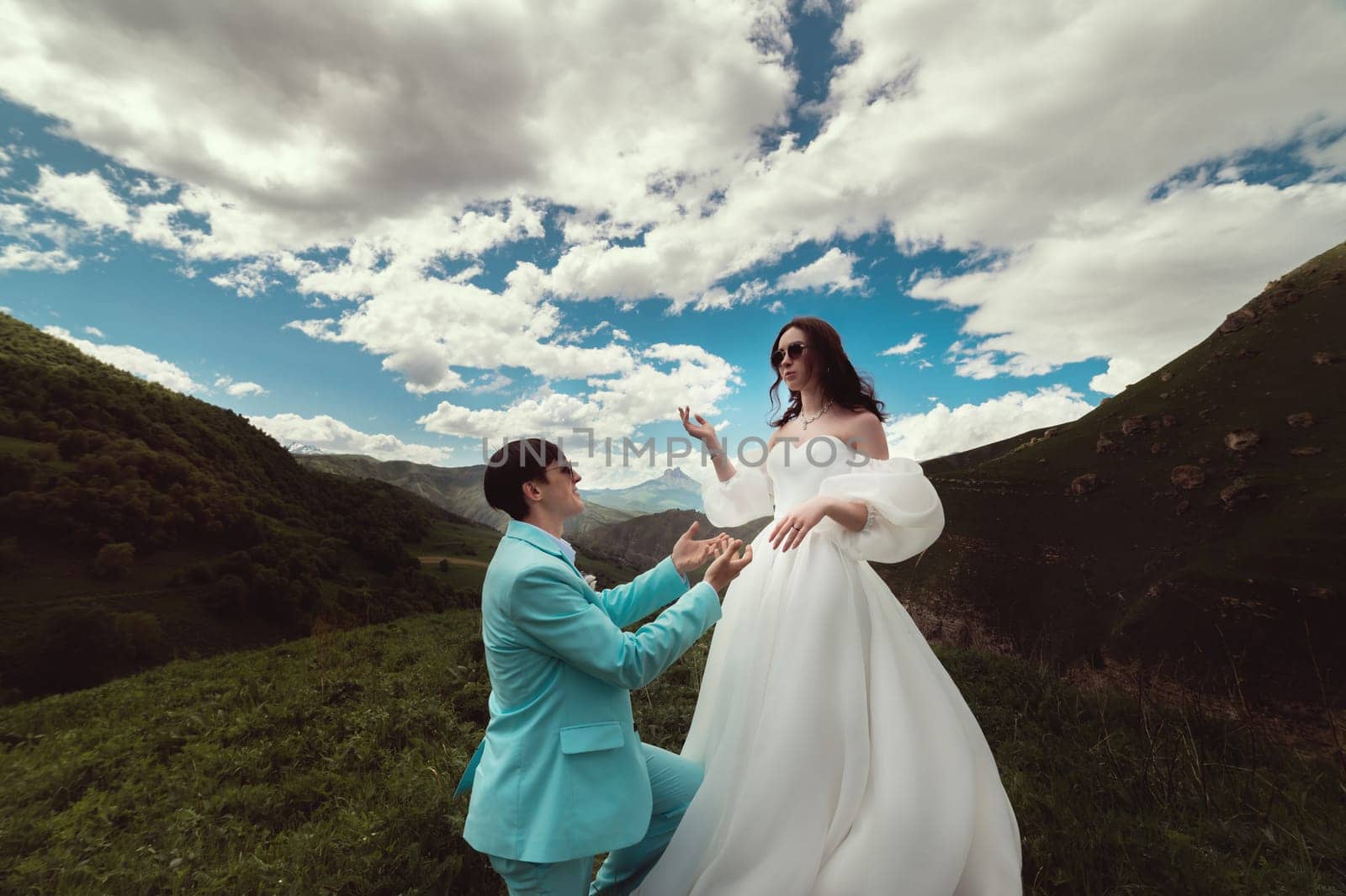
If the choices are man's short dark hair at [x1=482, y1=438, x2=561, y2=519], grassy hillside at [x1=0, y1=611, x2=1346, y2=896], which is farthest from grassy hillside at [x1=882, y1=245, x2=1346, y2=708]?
man's short dark hair at [x1=482, y1=438, x2=561, y2=519]

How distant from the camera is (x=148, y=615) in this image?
2680 centimetres

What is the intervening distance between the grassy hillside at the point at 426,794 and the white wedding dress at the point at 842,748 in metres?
1.67

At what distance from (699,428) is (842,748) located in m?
2.25

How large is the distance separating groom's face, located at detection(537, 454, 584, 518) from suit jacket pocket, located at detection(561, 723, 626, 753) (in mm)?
938

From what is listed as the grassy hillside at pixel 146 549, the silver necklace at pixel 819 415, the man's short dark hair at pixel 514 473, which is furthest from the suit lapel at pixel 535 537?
the grassy hillside at pixel 146 549

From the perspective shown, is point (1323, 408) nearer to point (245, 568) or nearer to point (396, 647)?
point (396, 647)

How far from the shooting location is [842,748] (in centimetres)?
238

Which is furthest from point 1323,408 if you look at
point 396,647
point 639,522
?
point 639,522

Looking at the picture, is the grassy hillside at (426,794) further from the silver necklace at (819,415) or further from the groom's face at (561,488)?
the silver necklace at (819,415)

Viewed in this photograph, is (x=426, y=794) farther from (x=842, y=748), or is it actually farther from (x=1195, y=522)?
(x=1195, y=522)

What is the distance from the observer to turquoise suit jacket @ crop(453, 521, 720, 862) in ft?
6.37

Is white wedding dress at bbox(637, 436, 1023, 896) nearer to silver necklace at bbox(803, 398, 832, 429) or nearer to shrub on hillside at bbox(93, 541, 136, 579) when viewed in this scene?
silver necklace at bbox(803, 398, 832, 429)

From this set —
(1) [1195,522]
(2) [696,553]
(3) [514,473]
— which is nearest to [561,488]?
(3) [514,473]

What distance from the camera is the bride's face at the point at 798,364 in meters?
3.58
